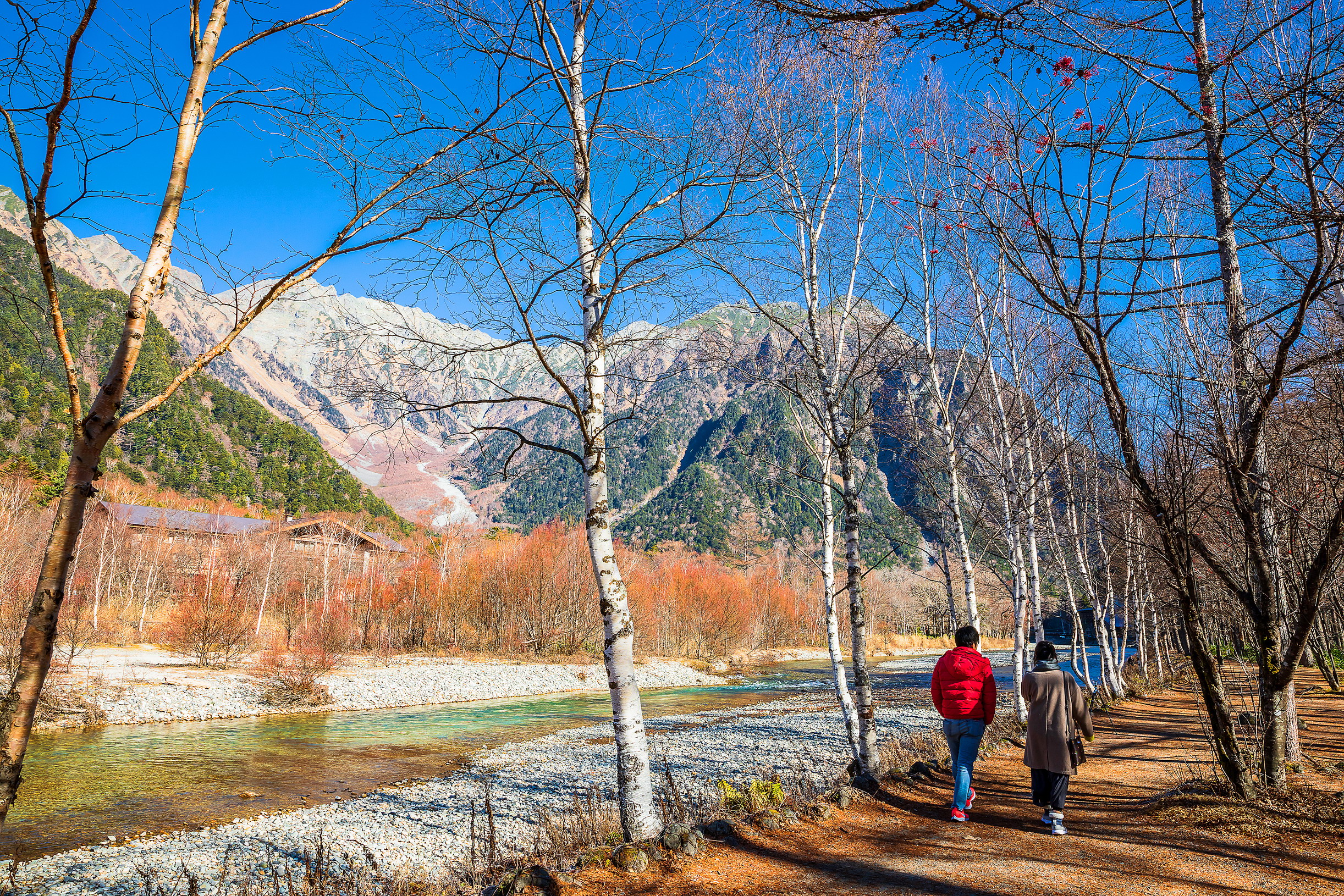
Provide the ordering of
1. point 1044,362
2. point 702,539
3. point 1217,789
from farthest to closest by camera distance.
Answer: point 702,539, point 1044,362, point 1217,789

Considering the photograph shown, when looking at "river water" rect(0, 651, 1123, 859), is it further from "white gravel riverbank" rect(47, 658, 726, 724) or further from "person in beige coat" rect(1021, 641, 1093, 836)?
"person in beige coat" rect(1021, 641, 1093, 836)

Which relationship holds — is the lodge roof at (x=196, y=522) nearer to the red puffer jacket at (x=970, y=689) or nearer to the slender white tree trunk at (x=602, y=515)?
the slender white tree trunk at (x=602, y=515)

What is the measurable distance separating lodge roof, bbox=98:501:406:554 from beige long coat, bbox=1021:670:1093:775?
4751cm

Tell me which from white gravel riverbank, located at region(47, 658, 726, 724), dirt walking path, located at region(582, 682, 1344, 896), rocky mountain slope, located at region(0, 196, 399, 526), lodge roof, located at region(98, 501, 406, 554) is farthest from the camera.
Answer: rocky mountain slope, located at region(0, 196, 399, 526)

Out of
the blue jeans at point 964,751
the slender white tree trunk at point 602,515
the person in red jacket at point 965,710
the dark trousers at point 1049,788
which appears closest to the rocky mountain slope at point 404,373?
the slender white tree trunk at point 602,515

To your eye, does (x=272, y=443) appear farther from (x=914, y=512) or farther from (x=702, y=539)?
(x=914, y=512)

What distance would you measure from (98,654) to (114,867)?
920 inches

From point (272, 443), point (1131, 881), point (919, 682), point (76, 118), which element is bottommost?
point (919, 682)

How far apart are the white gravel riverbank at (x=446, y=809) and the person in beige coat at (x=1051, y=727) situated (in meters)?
3.16

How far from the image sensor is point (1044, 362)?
591 inches

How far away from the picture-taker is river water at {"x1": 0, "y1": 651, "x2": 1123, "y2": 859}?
10008mm

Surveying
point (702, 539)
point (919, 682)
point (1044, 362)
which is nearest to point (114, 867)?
point (1044, 362)

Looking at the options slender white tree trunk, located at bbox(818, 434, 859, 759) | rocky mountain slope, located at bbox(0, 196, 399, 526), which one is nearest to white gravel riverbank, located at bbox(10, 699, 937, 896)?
slender white tree trunk, located at bbox(818, 434, 859, 759)

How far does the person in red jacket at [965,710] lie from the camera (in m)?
6.23
